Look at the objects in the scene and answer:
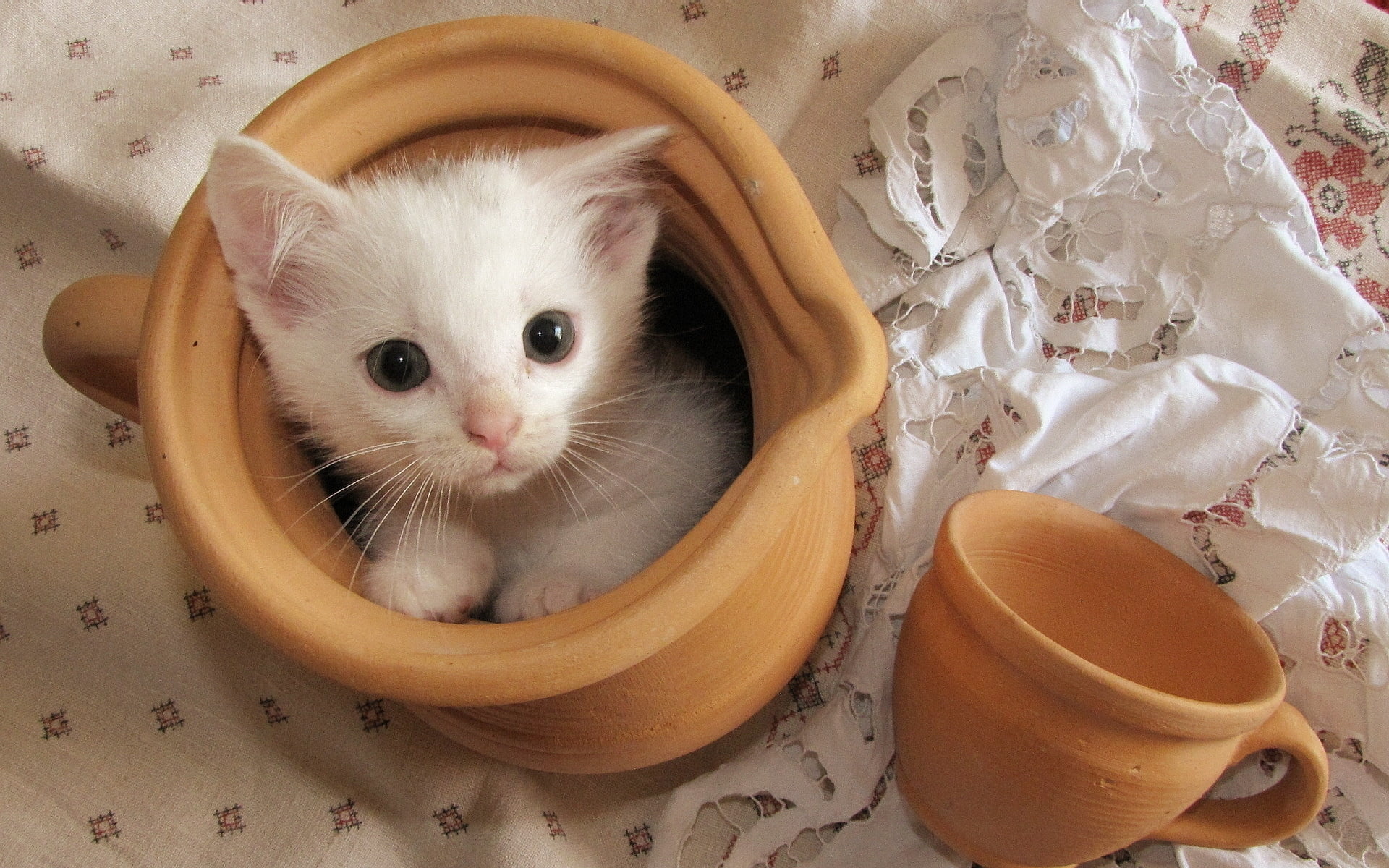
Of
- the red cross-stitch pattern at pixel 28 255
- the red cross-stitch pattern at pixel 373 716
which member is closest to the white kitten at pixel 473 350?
the red cross-stitch pattern at pixel 373 716

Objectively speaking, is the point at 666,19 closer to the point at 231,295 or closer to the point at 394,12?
the point at 394,12

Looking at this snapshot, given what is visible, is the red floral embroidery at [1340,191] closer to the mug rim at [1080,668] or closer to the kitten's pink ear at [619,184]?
the mug rim at [1080,668]

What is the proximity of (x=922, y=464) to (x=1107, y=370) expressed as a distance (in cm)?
22

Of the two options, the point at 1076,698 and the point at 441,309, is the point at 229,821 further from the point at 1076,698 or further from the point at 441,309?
the point at 1076,698

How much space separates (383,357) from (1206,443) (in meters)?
0.75

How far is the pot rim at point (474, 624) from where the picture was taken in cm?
54

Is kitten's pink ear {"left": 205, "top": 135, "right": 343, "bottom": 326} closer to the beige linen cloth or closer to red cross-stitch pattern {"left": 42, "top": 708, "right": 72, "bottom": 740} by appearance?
the beige linen cloth

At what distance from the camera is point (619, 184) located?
0.79m

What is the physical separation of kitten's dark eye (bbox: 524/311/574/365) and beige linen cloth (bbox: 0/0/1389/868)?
359 millimetres

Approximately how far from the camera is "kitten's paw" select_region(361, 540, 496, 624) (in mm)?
746

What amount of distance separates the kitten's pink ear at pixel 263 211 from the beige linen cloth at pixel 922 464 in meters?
0.44

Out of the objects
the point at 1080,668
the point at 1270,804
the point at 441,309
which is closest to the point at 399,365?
the point at 441,309

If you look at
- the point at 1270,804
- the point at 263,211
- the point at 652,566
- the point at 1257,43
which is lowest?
the point at 1270,804

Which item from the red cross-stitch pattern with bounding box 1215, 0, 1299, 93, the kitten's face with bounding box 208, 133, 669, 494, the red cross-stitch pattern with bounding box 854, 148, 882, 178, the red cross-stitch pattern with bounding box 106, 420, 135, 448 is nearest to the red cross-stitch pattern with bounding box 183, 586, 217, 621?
the red cross-stitch pattern with bounding box 106, 420, 135, 448
